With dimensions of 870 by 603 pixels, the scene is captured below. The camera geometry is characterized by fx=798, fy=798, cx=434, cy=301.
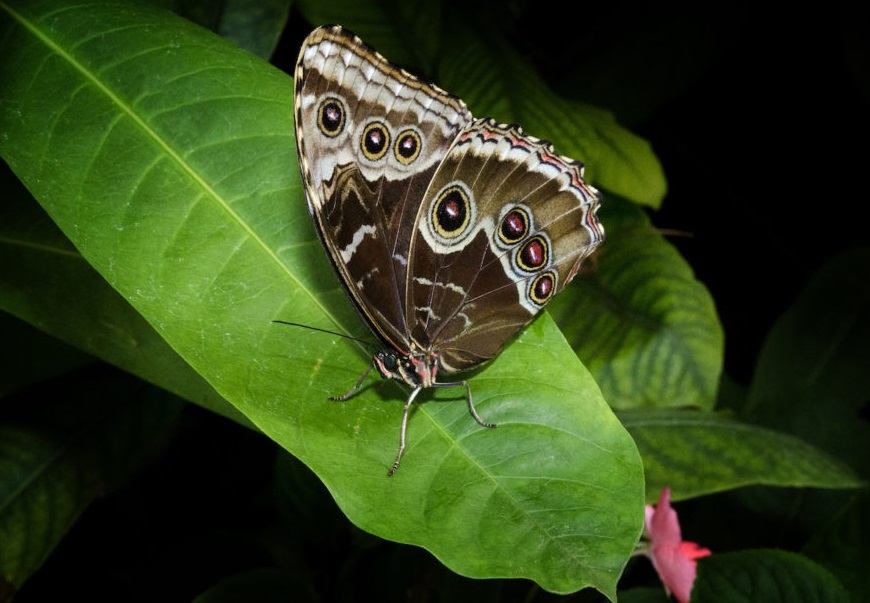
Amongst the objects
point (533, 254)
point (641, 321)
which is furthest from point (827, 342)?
point (533, 254)

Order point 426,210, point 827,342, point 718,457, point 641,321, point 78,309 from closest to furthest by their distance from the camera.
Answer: point 426,210, point 78,309, point 718,457, point 641,321, point 827,342

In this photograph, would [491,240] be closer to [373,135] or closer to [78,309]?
[373,135]

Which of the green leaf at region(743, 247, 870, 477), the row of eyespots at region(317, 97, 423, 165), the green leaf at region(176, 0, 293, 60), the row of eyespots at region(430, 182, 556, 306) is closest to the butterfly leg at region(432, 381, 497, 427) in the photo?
the row of eyespots at region(430, 182, 556, 306)

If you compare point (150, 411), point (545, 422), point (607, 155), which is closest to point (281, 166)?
point (545, 422)

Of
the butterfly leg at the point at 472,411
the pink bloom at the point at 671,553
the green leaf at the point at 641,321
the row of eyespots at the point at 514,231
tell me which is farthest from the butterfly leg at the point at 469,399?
the green leaf at the point at 641,321

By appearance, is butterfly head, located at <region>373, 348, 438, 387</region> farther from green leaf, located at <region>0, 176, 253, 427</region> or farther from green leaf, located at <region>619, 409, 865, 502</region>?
green leaf, located at <region>619, 409, 865, 502</region>

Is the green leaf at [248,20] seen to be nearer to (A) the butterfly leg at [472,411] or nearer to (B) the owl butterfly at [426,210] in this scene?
(B) the owl butterfly at [426,210]
